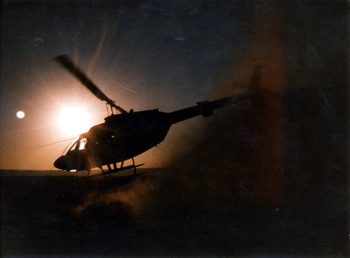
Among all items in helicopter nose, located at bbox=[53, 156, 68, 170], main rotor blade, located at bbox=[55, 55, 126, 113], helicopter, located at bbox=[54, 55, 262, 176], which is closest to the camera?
main rotor blade, located at bbox=[55, 55, 126, 113]

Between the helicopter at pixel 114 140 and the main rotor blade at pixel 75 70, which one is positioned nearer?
the main rotor blade at pixel 75 70

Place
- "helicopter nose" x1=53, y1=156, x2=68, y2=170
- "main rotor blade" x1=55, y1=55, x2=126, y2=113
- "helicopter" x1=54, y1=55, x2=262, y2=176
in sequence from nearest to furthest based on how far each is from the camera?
"main rotor blade" x1=55, y1=55, x2=126, y2=113
"helicopter" x1=54, y1=55, x2=262, y2=176
"helicopter nose" x1=53, y1=156, x2=68, y2=170

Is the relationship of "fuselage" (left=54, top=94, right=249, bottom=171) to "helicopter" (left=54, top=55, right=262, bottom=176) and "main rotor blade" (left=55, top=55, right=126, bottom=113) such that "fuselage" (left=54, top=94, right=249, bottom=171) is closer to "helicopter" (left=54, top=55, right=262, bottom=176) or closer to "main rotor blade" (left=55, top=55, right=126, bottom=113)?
"helicopter" (left=54, top=55, right=262, bottom=176)

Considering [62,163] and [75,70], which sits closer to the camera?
[75,70]

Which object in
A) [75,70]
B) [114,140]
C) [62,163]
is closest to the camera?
[75,70]

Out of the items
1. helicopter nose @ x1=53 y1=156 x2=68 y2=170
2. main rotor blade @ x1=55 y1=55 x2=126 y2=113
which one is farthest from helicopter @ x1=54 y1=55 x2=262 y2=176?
main rotor blade @ x1=55 y1=55 x2=126 y2=113

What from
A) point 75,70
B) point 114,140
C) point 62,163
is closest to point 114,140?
point 114,140

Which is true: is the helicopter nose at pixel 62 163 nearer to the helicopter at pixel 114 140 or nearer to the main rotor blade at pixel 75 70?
the helicopter at pixel 114 140

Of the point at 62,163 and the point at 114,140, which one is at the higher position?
the point at 114,140

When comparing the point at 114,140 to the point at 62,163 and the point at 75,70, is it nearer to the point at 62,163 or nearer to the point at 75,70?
the point at 62,163

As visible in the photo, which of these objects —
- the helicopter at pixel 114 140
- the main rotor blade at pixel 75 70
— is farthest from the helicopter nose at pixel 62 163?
the main rotor blade at pixel 75 70

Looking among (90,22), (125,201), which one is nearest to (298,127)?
(125,201)
